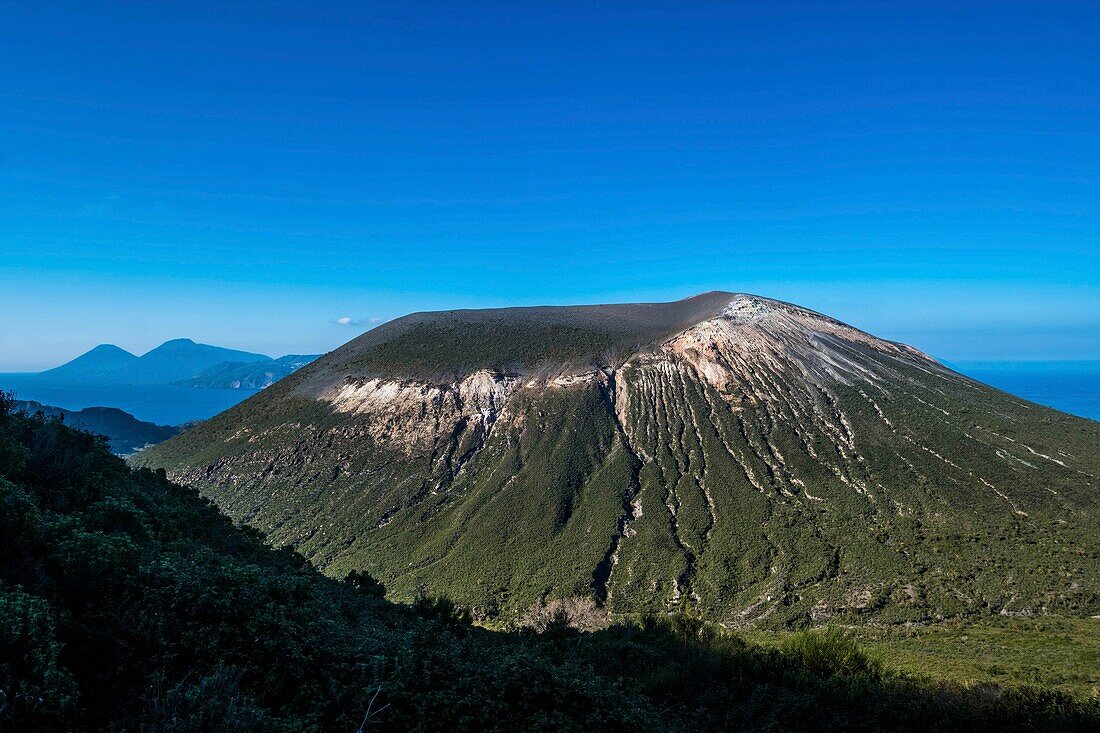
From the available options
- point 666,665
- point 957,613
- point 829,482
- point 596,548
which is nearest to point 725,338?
point 829,482

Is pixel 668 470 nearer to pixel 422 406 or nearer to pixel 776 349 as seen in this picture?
pixel 776 349

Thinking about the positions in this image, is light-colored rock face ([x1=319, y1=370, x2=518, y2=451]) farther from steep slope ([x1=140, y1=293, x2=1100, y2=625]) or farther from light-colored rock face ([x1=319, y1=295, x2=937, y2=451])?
steep slope ([x1=140, y1=293, x2=1100, y2=625])

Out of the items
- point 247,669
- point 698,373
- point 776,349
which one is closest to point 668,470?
point 698,373

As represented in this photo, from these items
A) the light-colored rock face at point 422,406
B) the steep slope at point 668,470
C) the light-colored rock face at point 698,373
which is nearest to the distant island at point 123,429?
the steep slope at point 668,470

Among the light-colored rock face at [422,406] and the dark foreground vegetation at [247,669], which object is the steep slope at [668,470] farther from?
the dark foreground vegetation at [247,669]

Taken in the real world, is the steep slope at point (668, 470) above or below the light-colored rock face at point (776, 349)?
below

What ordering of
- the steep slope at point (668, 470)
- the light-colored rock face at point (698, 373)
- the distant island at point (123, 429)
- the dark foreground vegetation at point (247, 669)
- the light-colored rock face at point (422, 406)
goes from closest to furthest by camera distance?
the dark foreground vegetation at point (247, 669), the steep slope at point (668, 470), the light-colored rock face at point (698, 373), the light-colored rock face at point (422, 406), the distant island at point (123, 429)

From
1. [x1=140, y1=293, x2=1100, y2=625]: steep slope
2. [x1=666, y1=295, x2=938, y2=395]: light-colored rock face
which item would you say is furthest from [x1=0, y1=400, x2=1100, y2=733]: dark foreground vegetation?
[x1=666, y1=295, x2=938, y2=395]: light-colored rock face

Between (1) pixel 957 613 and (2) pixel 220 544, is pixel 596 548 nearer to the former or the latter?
(1) pixel 957 613
